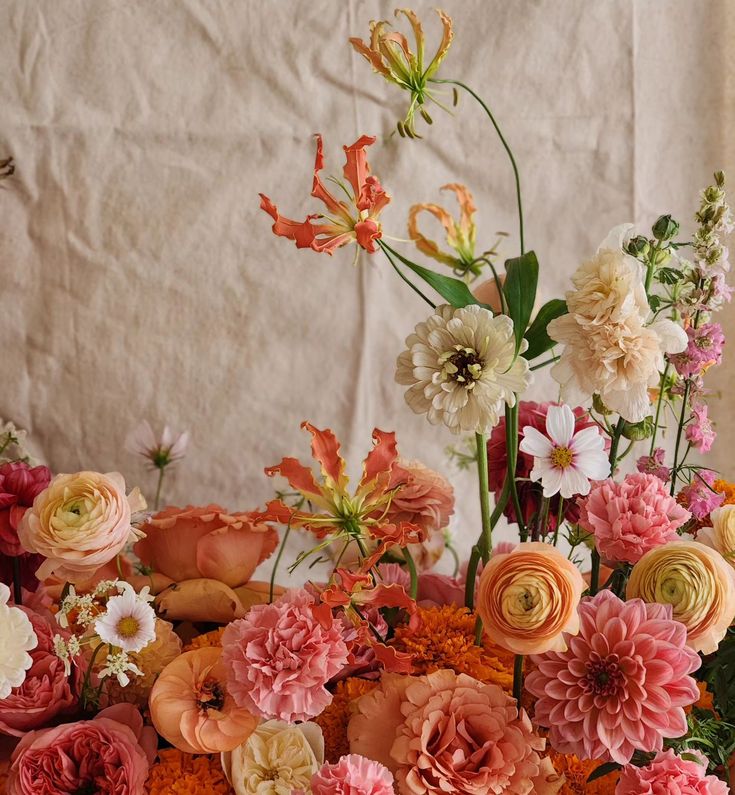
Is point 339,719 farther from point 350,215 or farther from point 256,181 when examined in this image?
point 256,181

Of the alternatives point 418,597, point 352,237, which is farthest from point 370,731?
point 352,237

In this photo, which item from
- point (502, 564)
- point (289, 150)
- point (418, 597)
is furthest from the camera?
point (289, 150)

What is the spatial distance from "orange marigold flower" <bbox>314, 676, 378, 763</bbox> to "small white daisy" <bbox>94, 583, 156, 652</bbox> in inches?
6.4

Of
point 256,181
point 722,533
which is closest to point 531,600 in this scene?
point 722,533

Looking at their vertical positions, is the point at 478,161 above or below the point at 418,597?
above

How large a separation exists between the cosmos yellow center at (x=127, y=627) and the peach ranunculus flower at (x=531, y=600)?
231 millimetres

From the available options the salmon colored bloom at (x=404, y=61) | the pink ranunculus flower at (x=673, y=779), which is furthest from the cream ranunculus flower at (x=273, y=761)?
the salmon colored bloom at (x=404, y=61)

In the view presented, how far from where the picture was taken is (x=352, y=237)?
649 mm

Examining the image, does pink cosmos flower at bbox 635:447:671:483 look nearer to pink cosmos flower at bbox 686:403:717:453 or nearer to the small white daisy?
pink cosmos flower at bbox 686:403:717:453

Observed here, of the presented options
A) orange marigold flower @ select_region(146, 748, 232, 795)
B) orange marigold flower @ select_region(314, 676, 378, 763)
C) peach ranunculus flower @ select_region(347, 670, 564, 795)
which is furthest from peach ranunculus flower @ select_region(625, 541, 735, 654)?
orange marigold flower @ select_region(146, 748, 232, 795)

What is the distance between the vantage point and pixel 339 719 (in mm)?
711

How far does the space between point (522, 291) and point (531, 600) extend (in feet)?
0.73

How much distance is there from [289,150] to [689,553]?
666 millimetres

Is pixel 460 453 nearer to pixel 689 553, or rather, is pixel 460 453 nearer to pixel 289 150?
pixel 289 150
